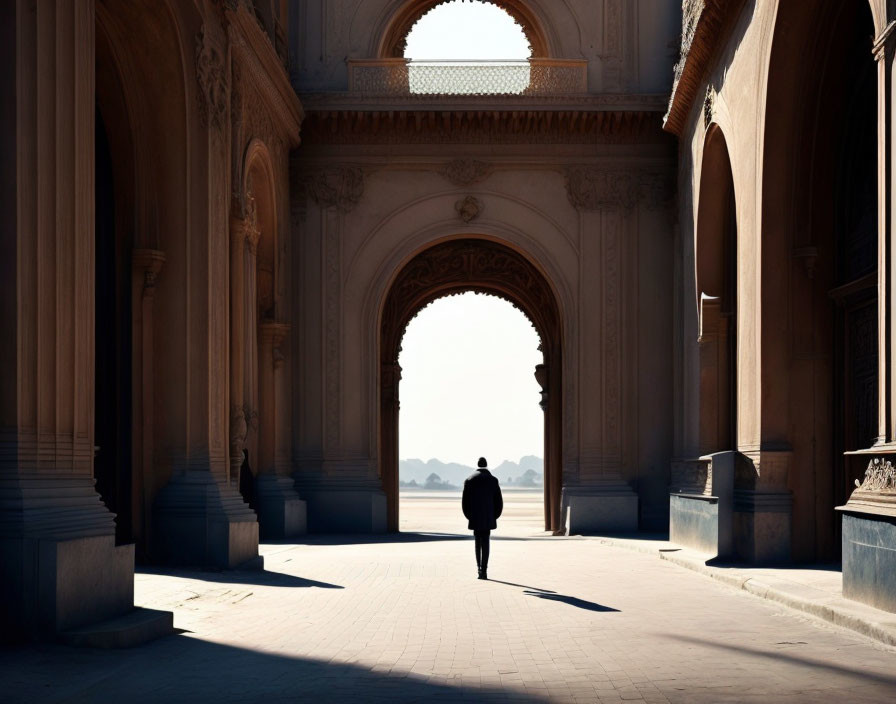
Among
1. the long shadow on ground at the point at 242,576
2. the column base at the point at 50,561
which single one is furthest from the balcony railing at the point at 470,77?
the column base at the point at 50,561

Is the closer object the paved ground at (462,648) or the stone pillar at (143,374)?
the paved ground at (462,648)

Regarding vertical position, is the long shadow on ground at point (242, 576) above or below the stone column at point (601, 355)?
below

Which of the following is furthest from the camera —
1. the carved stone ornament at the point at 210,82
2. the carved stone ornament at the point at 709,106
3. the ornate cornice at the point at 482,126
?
the ornate cornice at the point at 482,126

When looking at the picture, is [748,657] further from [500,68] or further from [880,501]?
[500,68]

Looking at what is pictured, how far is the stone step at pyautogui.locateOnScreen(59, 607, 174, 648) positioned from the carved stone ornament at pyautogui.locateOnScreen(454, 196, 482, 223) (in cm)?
1703

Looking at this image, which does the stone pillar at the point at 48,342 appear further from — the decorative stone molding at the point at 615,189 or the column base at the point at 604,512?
the decorative stone molding at the point at 615,189

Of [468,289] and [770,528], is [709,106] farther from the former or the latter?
[468,289]

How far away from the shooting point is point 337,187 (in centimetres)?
2608

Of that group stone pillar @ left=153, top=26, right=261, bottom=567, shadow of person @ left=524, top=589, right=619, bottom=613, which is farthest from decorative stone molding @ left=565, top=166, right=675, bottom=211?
shadow of person @ left=524, top=589, right=619, bottom=613

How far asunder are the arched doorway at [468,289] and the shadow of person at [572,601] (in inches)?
689

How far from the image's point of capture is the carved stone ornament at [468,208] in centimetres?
2622

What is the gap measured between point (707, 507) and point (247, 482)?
8479 mm

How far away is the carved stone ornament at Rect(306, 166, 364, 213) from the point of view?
1024 inches

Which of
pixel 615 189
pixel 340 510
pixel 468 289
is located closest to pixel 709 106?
pixel 615 189
